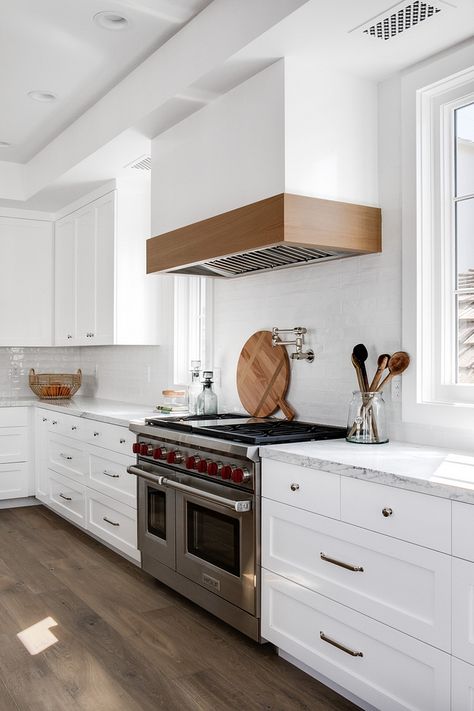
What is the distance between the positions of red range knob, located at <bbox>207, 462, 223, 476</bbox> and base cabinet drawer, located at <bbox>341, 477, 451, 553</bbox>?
2.37ft

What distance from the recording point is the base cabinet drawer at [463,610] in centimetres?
183

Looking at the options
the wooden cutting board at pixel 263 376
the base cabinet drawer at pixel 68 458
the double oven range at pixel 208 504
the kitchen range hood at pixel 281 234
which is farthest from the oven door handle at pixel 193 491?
the kitchen range hood at pixel 281 234

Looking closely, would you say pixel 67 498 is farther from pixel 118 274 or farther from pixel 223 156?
pixel 223 156

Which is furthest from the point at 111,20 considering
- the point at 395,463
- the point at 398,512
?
the point at 398,512

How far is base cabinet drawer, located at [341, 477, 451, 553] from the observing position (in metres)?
1.91

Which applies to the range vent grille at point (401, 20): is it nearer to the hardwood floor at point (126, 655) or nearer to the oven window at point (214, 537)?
the oven window at point (214, 537)

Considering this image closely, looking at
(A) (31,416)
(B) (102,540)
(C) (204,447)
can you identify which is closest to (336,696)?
(C) (204,447)

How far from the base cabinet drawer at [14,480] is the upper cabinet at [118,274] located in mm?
1150

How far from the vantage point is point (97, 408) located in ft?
15.1

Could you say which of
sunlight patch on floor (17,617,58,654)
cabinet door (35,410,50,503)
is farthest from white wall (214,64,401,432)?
cabinet door (35,410,50,503)

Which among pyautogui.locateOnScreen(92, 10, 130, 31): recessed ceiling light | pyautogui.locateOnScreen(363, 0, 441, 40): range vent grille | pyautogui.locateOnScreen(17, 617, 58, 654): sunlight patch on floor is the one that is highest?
pyautogui.locateOnScreen(92, 10, 130, 31): recessed ceiling light

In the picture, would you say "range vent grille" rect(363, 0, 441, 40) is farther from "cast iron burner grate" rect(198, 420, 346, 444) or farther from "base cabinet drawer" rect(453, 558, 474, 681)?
"base cabinet drawer" rect(453, 558, 474, 681)

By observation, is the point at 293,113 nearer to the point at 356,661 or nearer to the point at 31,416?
the point at 356,661

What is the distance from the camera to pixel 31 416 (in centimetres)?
540
